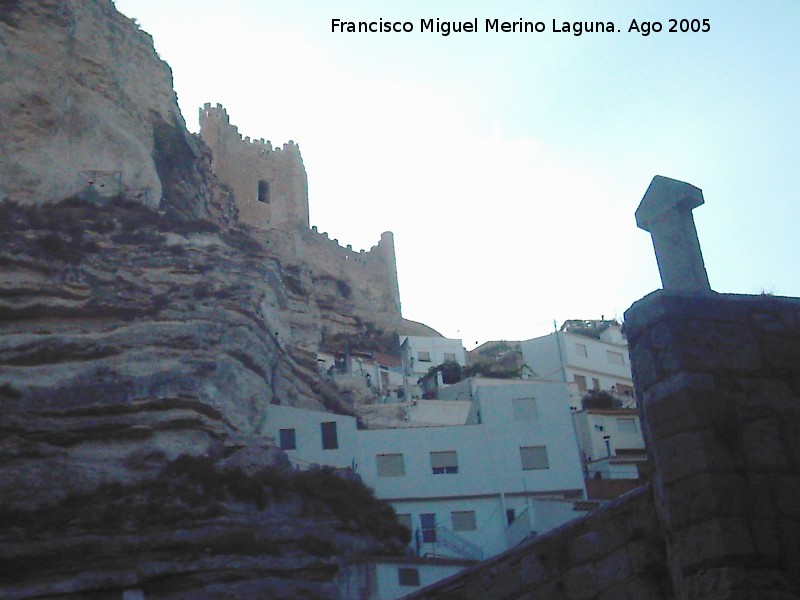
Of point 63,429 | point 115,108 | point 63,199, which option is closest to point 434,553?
point 63,429

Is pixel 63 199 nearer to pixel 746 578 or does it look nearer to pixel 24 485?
pixel 24 485

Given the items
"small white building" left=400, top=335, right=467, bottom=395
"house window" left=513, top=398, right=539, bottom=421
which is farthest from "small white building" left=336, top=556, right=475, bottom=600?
"small white building" left=400, top=335, right=467, bottom=395

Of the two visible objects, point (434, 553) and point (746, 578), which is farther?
point (434, 553)

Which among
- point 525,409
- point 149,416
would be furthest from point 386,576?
point 525,409

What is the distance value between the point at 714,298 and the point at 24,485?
2321 cm

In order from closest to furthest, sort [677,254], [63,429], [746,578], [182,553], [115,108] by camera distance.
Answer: [746,578], [677,254], [182,553], [63,429], [115,108]

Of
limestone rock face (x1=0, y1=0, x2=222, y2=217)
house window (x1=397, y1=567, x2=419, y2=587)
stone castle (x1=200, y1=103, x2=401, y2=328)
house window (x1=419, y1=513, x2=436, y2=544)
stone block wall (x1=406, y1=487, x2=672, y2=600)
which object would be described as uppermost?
stone castle (x1=200, y1=103, x2=401, y2=328)

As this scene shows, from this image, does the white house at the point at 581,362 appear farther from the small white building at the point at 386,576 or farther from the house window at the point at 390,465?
the small white building at the point at 386,576

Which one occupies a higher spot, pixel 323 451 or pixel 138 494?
pixel 323 451

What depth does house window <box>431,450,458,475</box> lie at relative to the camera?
32.3 m

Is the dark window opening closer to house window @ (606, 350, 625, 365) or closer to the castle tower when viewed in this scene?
the castle tower

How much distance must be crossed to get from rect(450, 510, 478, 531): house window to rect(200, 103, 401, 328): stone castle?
3753 centimetres

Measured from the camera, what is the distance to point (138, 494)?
83.4ft

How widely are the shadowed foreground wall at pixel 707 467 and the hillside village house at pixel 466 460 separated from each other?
25694mm
